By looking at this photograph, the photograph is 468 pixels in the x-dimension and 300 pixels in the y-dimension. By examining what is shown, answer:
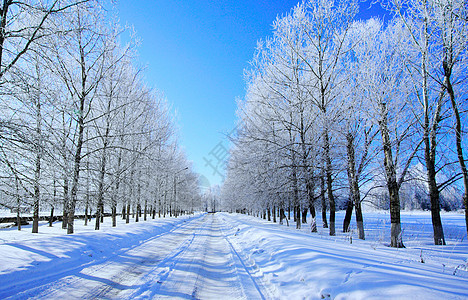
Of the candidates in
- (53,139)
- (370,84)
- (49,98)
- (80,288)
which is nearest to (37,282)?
(80,288)

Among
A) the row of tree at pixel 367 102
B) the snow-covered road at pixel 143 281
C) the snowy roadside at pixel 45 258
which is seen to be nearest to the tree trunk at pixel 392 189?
the row of tree at pixel 367 102

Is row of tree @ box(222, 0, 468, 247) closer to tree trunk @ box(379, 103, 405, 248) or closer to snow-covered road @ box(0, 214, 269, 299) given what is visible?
tree trunk @ box(379, 103, 405, 248)

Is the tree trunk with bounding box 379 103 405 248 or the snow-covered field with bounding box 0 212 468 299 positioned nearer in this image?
the snow-covered field with bounding box 0 212 468 299

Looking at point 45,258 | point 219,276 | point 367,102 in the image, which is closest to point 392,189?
point 367,102

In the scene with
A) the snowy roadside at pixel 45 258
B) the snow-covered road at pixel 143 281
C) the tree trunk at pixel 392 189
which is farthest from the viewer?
the tree trunk at pixel 392 189

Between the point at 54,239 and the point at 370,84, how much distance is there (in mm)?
12549

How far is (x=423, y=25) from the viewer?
8.34m

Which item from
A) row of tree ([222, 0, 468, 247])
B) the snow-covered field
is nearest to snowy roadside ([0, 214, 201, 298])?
the snow-covered field

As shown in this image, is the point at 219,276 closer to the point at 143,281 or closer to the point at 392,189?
the point at 143,281

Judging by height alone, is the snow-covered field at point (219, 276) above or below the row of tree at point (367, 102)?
below

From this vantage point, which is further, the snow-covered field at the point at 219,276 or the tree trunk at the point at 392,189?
the tree trunk at the point at 392,189

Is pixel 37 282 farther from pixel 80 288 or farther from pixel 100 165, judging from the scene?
pixel 100 165

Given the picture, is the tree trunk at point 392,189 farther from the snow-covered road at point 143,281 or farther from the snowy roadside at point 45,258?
the snowy roadside at point 45,258

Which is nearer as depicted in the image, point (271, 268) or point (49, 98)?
point (49, 98)
